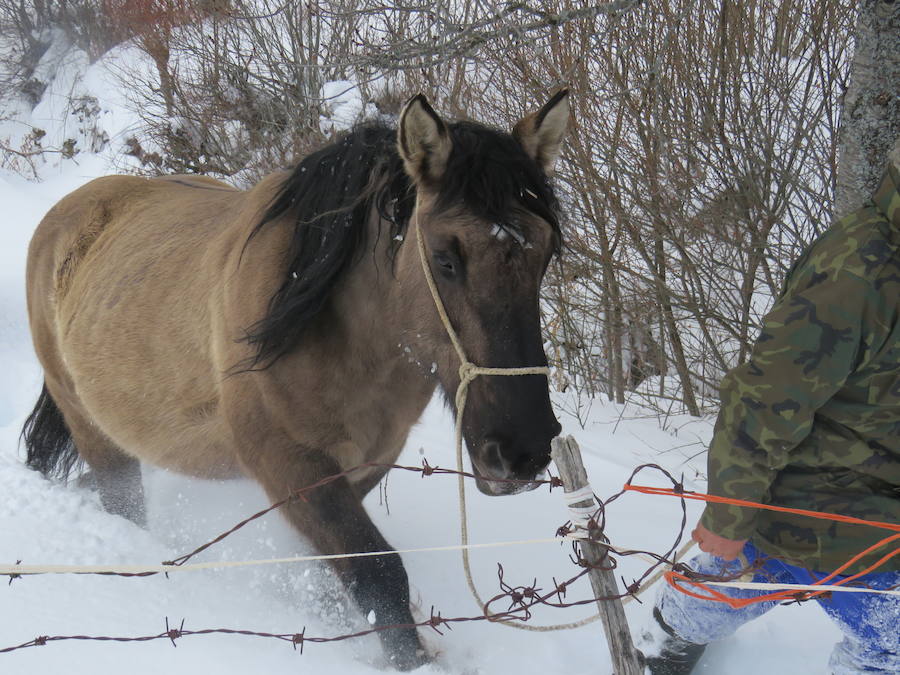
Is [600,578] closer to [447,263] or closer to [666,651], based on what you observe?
[666,651]

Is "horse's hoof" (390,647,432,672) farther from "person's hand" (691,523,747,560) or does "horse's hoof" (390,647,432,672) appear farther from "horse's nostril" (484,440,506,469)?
"person's hand" (691,523,747,560)

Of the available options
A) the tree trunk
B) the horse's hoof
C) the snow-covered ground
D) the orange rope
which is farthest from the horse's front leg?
the tree trunk

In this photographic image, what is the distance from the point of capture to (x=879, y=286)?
1658mm

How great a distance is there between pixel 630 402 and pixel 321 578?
4.50 m

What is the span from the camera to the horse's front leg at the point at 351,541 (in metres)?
2.59

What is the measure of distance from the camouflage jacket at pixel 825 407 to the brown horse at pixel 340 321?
1.77ft

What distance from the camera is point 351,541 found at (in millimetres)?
2600

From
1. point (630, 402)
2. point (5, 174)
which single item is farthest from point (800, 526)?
point (5, 174)

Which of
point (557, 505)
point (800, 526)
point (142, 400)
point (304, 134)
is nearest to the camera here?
point (800, 526)

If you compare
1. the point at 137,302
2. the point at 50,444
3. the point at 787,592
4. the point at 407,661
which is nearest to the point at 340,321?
the point at 407,661

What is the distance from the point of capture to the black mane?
7.32ft

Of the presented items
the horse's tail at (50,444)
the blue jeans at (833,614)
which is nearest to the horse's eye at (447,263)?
the blue jeans at (833,614)

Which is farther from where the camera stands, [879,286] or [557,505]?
[557,505]

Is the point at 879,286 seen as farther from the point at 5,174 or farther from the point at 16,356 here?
the point at 5,174
